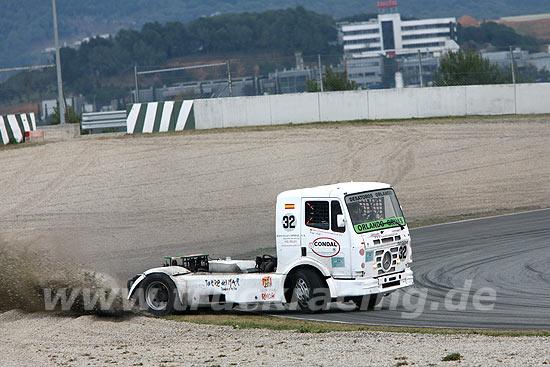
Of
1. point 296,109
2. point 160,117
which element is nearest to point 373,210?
point 296,109

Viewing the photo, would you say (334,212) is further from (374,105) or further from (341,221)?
(374,105)

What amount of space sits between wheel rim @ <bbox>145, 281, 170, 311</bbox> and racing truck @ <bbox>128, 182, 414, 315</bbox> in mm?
18

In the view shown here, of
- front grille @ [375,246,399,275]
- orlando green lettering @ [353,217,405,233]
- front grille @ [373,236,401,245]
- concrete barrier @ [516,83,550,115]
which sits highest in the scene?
concrete barrier @ [516,83,550,115]

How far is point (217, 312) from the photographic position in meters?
14.7

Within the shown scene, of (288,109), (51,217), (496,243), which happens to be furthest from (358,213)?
(288,109)

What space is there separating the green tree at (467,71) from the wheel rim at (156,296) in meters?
25.1

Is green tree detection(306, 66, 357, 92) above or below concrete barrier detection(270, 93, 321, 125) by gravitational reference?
above

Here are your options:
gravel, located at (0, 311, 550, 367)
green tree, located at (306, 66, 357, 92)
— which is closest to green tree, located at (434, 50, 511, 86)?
green tree, located at (306, 66, 357, 92)

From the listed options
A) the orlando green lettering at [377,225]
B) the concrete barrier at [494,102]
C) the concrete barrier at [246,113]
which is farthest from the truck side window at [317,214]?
the concrete barrier at [494,102]

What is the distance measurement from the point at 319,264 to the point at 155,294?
3160 mm

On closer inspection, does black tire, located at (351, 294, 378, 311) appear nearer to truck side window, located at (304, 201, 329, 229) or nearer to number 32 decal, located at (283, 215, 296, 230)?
truck side window, located at (304, 201, 329, 229)

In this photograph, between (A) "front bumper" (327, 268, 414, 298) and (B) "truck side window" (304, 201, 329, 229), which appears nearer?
(A) "front bumper" (327, 268, 414, 298)

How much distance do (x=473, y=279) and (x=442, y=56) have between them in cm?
2894

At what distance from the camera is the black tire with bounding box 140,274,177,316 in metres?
14.5
